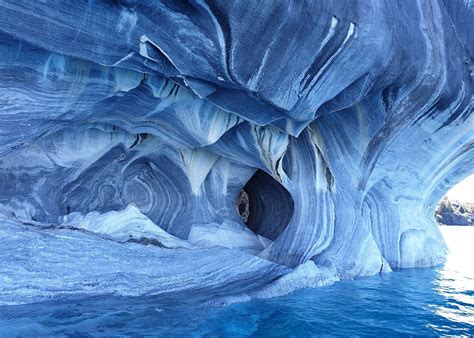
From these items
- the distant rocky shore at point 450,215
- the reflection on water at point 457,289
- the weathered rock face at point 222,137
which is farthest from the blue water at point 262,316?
the distant rocky shore at point 450,215

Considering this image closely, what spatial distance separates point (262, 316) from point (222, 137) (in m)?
3.62

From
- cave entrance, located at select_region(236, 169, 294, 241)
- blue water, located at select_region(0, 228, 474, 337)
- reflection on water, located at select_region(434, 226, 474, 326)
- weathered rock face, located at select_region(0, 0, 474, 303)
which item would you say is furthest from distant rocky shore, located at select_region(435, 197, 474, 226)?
blue water, located at select_region(0, 228, 474, 337)

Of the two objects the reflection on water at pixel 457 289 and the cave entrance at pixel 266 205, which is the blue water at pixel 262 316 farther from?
the cave entrance at pixel 266 205

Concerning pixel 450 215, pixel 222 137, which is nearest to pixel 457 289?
pixel 222 137

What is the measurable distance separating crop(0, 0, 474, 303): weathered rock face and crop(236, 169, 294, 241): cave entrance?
7 cm

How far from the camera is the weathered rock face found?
12.8 feet

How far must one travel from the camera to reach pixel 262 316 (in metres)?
3.80

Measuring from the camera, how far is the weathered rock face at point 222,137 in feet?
12.8

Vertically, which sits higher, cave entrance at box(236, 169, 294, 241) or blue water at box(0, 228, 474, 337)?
cave entrance at box(236, 169, 294, 241)

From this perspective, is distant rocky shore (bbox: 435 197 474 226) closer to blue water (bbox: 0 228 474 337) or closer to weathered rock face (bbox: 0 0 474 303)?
weathered rock face (bbox: 0 0 474 303)

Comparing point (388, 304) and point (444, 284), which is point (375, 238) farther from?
point (388, 304)

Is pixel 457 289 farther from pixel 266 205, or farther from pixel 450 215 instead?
pixel 450 215

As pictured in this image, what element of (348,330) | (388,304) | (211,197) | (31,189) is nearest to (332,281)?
(388,304)

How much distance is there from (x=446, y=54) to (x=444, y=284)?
12.6ft
